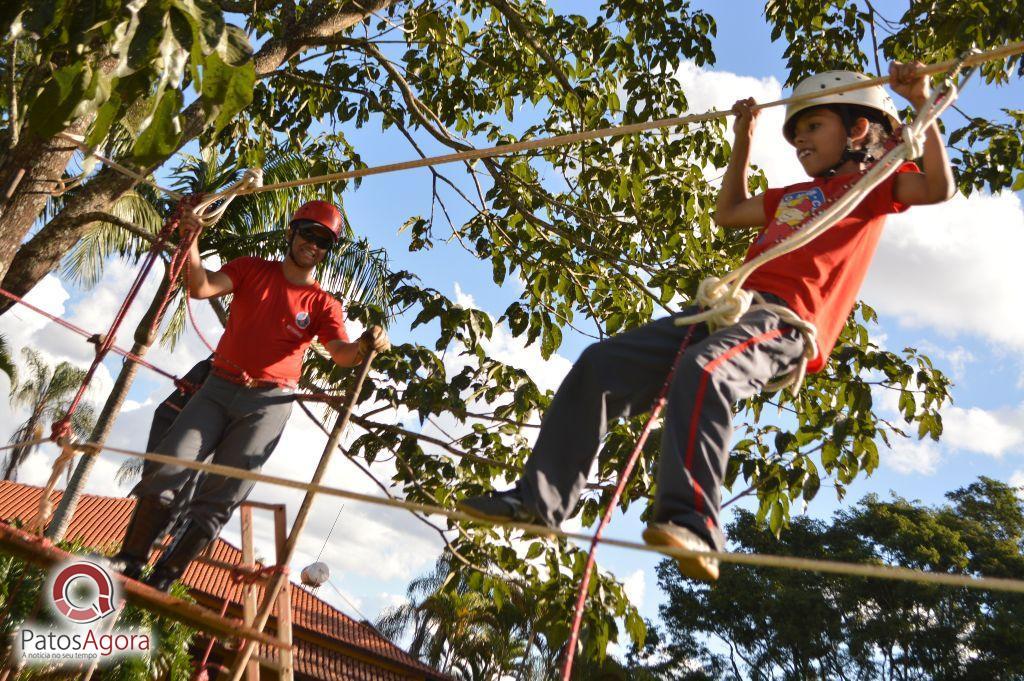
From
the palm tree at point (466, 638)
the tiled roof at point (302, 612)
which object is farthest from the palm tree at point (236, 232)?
the palm tree at point (466, 638)

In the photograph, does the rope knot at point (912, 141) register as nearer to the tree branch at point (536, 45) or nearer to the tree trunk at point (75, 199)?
the tree trunk at point (75, 199)

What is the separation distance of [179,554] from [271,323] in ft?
3.05

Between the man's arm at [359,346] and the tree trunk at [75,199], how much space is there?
124 centimetres

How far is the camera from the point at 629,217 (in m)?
5.74

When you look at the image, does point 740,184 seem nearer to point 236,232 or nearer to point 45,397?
point 236,232

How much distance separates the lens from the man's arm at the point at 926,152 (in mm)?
2588

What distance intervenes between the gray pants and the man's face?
60 cm

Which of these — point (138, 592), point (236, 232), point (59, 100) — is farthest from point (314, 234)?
point (236, 232)

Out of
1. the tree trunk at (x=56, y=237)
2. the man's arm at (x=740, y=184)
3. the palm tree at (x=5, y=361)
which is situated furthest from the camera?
the palm tree at (x=5, y=361)

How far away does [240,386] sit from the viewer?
3.55 meters

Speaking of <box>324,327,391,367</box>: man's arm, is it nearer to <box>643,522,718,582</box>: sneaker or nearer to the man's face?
the man's face

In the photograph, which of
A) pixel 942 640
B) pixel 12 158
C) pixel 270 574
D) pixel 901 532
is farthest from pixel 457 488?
pixel 901 532

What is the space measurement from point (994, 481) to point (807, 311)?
31.4 meters

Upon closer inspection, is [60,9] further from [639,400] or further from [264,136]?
[264,136]
